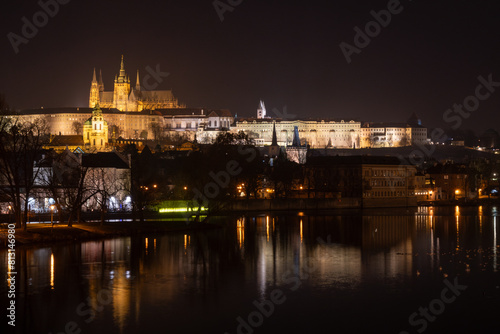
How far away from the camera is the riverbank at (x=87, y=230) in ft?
98.6

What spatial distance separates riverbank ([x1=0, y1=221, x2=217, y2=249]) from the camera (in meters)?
30.0

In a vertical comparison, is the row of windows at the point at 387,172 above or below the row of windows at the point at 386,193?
above

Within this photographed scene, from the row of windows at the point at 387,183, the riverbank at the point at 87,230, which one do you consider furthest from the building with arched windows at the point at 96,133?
the riverbank at the point at 87,230

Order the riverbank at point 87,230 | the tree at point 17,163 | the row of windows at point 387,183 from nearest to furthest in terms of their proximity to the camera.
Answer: the riverbank at point 87,230
the tree at point 17,163
the row of windows at point 387,183

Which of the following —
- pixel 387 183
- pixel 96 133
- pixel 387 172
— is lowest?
pixel 387 183

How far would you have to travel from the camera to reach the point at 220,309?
18.2 m

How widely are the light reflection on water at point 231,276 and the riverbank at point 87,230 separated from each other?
1305 mm

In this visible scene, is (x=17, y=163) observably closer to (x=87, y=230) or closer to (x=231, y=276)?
(x=87, y=230)

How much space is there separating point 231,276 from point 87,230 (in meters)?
12.6

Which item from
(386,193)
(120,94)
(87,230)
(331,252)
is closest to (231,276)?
(331,252)

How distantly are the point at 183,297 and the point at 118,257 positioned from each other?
785 centimetres

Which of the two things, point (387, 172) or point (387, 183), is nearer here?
point (387, 183)

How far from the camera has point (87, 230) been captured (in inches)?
1316

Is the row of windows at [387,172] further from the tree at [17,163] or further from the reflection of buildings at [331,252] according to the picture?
the tree at [17,163]
